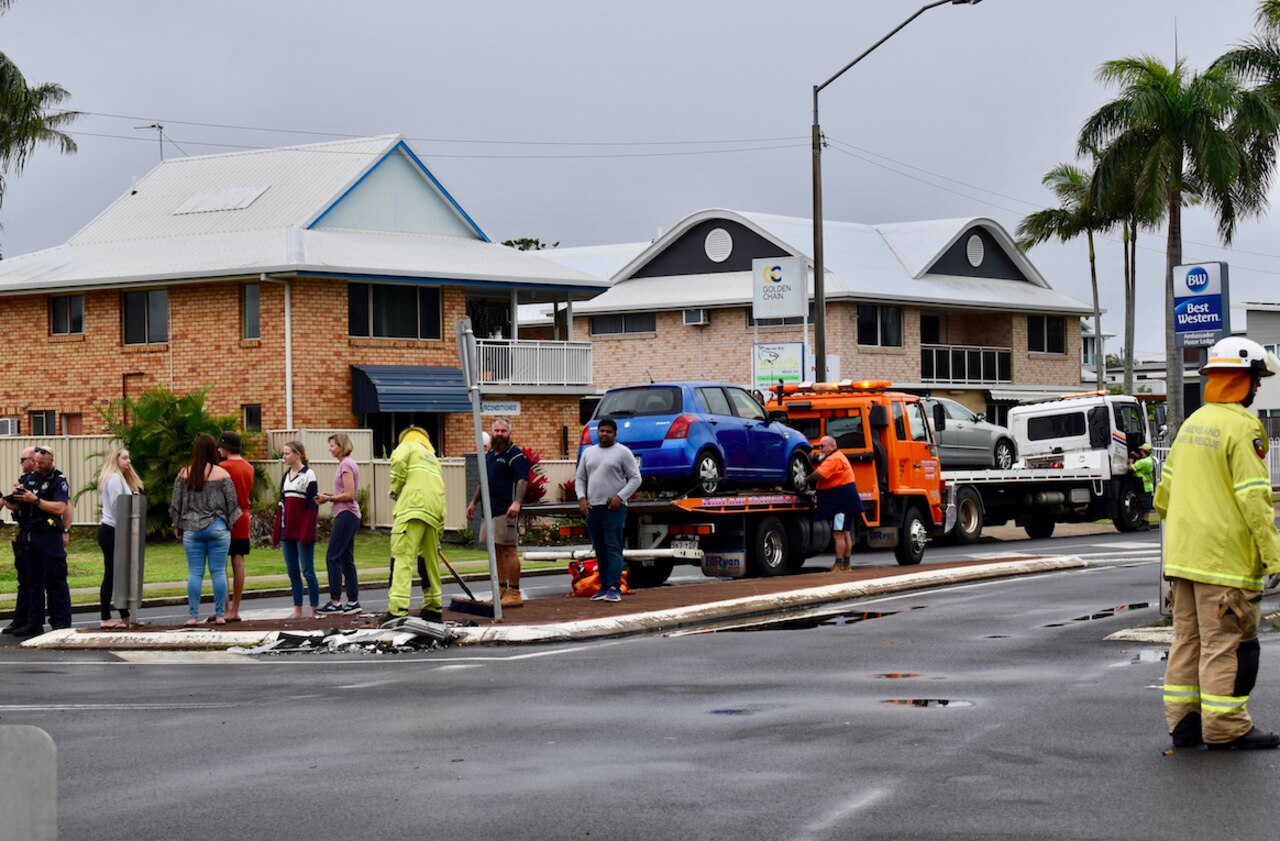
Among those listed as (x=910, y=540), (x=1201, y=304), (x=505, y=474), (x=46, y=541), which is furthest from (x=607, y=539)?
(x=910, y=540)

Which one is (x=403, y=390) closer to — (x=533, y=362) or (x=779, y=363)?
(x=533, y=362)

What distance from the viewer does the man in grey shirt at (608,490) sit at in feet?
57.7

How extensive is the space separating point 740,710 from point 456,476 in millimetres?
22075

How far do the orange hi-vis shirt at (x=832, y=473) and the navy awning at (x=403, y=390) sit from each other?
679 inches

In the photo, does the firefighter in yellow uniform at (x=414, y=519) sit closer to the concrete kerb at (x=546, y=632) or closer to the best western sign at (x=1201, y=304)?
the concrete kerb at (x=546, y=632)

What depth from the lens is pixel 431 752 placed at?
9.26m

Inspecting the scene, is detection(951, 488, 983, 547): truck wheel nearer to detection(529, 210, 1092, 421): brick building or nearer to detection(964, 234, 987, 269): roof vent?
detection(529, 210, 1092, 421): brick building

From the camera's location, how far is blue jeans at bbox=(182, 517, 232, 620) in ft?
54.3

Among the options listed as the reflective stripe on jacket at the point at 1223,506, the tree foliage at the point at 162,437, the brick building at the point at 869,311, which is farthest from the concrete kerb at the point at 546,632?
the brick building at the point at 869,311

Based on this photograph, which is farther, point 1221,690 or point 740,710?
point 740,710

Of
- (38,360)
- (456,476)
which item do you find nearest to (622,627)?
(456,476)

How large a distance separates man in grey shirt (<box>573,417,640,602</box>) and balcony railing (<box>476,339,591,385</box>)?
22826 mm

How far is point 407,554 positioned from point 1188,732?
8.30 meters

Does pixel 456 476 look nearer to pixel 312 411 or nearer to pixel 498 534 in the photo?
pixel 312 411
